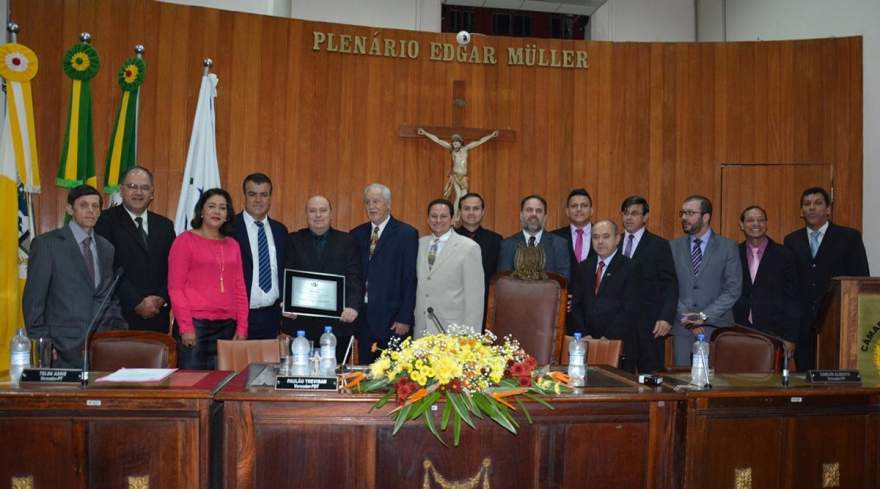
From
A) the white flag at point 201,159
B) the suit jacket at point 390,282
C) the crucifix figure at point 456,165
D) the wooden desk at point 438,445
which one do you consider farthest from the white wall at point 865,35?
the white flag at point 201,159

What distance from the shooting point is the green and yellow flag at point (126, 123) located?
17.1 ft

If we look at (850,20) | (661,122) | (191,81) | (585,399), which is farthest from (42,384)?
(850,20)

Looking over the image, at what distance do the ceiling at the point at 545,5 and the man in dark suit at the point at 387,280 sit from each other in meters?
4.15

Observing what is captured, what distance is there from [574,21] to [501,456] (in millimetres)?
6672

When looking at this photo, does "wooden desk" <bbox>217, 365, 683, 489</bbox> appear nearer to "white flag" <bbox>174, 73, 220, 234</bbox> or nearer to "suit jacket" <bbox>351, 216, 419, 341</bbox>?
"suit jacket" <bbox>351, 216, 419, 341</bbox>

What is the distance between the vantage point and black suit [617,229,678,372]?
4.38 m

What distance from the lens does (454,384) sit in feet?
8.21

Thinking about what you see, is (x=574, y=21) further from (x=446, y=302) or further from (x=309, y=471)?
(x=309, y=471)

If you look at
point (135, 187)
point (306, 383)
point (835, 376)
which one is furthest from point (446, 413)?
point (135, 187)

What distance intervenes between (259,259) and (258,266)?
44 millimetres

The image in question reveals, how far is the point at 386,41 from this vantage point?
6355 mm

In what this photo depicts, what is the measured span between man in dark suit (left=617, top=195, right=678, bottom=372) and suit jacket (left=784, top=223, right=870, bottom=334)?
119 cm

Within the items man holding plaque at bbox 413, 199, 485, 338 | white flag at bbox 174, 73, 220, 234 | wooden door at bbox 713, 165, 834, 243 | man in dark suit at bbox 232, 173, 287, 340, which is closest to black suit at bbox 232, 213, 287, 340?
man in dark suit at bbox 232, 173, 287, 340

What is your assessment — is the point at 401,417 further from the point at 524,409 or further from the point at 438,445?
the point at 524,409
